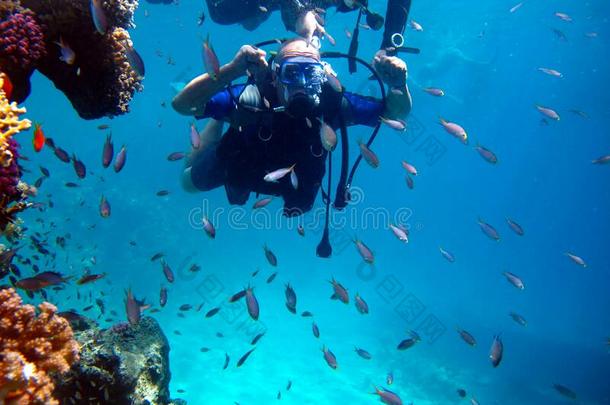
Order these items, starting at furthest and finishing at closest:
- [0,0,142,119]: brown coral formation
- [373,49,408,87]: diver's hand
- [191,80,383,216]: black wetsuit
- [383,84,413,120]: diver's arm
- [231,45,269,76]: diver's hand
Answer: [383,84,413,120]: diver's arm
[191,80,383,216]: black wetsuit
[373,49,408,87]: diver's hand
[231,45,269,76]: diver's hand
[0,0,142,119]: brown coral formation

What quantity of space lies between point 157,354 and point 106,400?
1175mm

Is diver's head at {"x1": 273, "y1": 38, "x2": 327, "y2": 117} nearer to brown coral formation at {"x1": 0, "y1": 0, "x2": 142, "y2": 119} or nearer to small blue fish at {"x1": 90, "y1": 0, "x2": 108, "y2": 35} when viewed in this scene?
brown coral formation at {"x1": 0, "y1": 0, "x2": 142, "y2": 119}

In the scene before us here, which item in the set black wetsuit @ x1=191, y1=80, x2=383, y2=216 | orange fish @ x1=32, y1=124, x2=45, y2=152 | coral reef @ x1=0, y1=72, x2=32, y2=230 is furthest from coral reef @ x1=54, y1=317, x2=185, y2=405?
black wetsuit @ x1=191, y1=80, x2=383, y2=216

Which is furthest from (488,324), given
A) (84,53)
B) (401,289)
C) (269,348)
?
(84,53)

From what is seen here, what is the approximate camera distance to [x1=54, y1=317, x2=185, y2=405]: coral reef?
11.6 ft

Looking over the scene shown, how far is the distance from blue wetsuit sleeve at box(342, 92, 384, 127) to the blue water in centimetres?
402

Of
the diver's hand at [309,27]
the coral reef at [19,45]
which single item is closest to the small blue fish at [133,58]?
the coral reef at [19,45]

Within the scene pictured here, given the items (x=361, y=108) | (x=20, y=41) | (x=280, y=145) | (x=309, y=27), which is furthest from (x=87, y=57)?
(x=309, y=27)

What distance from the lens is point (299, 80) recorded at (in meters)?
4.41

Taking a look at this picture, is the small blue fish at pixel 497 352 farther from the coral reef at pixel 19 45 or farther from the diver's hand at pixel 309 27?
the coral reef at pixel 19 45

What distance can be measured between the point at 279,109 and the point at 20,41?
253cm

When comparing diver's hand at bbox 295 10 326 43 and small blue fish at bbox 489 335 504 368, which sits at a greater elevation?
diver's hand at bbox 295 10 326 43

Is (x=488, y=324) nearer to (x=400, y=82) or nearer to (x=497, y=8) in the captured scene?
(x=497, y=8)

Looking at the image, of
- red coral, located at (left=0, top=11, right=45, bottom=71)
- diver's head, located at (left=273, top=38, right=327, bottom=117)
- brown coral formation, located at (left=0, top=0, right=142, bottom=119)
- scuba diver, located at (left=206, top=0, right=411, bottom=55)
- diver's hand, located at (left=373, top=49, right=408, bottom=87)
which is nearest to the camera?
red coral, located at (left=0, top=11, right=45, bottom=71)
